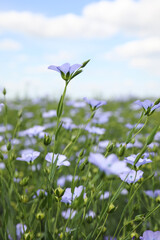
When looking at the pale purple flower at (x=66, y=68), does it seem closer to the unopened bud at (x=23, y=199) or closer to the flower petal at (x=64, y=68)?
the flower petal at (x=64, y=68)

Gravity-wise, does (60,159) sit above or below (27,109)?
above

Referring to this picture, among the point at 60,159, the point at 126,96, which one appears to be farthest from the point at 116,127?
the point at 126,96

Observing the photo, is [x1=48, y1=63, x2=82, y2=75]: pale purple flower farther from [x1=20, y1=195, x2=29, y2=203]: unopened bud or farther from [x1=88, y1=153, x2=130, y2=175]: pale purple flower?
[x1=20, y1=195, x2=29, y2=203]: unopened bud

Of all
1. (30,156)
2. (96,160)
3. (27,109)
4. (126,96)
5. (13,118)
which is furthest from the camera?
(126,96)

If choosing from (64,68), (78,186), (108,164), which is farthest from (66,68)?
(78,186)

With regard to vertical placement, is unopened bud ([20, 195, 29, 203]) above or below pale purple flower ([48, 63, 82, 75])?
below

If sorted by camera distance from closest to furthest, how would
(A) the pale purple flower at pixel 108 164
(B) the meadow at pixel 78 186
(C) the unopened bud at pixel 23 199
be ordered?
(A) the pale purple flower at pixel 108 164 → (B) the meadow at pixel 78 186 → (C) the unopened bud at pixel 23 199

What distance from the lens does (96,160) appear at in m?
0.62

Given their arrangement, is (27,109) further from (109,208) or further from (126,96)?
(109,208)

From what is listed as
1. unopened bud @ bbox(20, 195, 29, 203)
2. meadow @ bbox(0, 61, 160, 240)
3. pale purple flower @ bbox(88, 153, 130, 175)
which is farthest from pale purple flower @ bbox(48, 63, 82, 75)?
unopened bud @ bbox(20, 195, 29, 203)

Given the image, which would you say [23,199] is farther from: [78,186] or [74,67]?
[74,67]

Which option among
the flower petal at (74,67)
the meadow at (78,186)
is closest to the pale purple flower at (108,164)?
the meadow at (78,186)

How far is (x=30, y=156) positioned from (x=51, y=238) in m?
0.30

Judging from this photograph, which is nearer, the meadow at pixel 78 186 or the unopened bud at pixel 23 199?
the meadow at pixel 78 186
